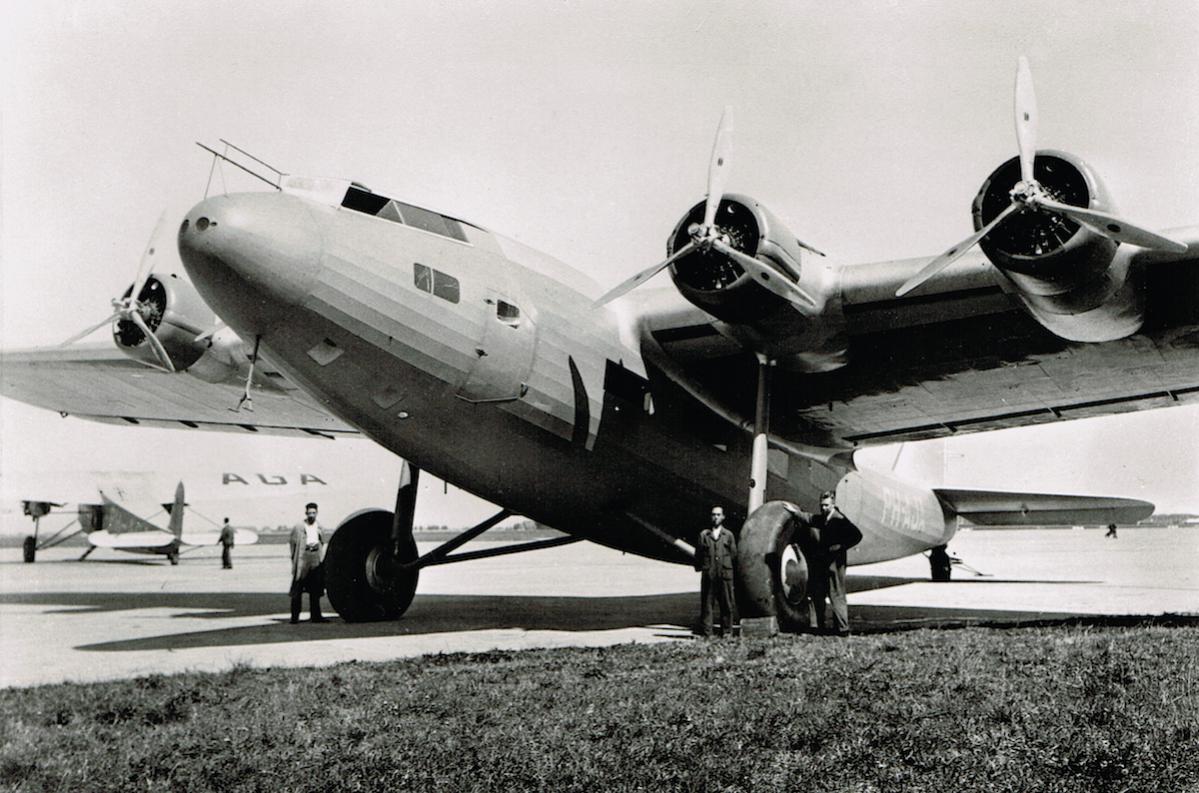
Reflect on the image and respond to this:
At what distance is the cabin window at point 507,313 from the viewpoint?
9633 millimetres

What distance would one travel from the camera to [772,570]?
→ 9539 millimetres

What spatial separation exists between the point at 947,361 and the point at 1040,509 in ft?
35.1

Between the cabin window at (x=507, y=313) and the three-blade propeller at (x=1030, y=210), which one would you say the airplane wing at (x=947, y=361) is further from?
the cabin window at (x=507, y=313)

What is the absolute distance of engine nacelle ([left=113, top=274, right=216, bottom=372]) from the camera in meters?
12.4

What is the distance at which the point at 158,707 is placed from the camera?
18.2 ft

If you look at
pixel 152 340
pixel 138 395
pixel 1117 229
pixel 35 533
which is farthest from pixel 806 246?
pixel 35 533

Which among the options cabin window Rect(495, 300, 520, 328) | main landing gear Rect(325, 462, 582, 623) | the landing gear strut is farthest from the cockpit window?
the landing gear strut

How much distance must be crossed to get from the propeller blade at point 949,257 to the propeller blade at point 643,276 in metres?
2.13

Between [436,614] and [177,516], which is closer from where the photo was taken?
[436,614]

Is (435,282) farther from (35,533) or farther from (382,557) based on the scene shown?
(35,533)

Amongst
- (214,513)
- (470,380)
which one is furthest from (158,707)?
(214,513)

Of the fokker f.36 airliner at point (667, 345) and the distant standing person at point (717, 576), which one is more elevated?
the fokker f.36 airliner at point (667, 345)

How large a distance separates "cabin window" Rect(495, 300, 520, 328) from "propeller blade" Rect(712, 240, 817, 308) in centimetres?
215

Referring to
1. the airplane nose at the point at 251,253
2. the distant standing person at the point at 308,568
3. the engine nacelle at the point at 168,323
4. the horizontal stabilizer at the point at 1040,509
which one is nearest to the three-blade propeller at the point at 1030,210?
the airplane nose at the point at 251,253
